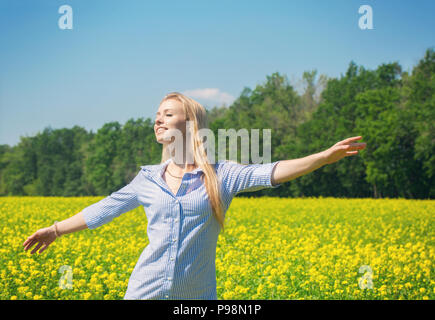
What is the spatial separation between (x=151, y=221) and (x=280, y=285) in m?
2.78

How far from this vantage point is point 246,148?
29.4m

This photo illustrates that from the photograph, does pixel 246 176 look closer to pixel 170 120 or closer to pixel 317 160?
pixel 317 160

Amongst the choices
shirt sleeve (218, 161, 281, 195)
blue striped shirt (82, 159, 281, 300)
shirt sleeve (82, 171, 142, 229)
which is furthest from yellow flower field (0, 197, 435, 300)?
shirt sleeve (218, 161, 281, 195)

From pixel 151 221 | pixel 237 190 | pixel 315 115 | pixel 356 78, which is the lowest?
pixel 151 221

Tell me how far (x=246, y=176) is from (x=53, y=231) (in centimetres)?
102

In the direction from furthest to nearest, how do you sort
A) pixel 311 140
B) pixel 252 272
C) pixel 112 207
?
pixel 311 140 < pixel 252 272 < pixel 112 207

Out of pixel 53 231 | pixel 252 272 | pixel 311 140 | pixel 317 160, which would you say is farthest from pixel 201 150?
pixel 311 140

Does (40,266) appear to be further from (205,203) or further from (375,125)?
(375,125)

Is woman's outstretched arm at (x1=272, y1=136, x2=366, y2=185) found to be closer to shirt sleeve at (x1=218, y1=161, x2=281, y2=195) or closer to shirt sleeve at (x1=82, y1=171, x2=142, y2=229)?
shirt sleeve at (x1=218, y1=161, x2=281, y2=195)

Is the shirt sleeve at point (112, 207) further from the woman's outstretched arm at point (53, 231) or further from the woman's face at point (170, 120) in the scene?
the woman's face at point (170, 120)

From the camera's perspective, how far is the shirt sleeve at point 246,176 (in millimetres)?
1845

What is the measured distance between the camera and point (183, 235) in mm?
1812

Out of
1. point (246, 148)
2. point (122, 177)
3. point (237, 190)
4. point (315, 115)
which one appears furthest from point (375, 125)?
point (237, 190)
